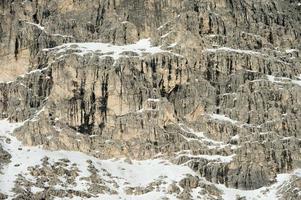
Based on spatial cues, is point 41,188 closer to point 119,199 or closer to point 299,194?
point 119,199

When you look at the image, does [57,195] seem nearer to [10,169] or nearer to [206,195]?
[10,169]

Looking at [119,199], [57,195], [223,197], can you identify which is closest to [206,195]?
[223,197]

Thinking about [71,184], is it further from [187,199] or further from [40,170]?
[187,199]

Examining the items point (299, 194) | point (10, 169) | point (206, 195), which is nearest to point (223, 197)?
point (206, 195)

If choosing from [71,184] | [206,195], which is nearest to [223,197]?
[206,195]

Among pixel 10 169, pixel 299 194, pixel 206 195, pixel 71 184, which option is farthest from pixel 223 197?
pixel 10 169

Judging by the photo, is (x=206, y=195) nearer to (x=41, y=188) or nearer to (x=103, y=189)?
(x=103, y=189)
